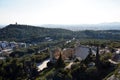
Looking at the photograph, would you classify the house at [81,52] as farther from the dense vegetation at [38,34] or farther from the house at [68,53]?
the dense vegetation at [38,34]

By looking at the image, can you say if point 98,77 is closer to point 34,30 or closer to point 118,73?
point 118,73

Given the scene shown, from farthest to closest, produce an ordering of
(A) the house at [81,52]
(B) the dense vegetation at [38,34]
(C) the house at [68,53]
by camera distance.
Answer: (B) the dense vegetation at [38,34], (C) the house at [68,53], (A) the house at [81,52]

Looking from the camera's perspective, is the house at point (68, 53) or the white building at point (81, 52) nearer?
the white building at point (81, 52)

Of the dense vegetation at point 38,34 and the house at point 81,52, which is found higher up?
the house at point 81,52

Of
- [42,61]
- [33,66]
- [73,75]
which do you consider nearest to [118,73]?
[73,75]

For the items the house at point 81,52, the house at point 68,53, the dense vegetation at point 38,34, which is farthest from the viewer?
the dense vegetation at point 38,34

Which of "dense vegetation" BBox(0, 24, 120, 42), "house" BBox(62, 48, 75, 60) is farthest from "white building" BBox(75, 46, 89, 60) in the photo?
"dense vegetation" BBox(0, 24, 120, 42)

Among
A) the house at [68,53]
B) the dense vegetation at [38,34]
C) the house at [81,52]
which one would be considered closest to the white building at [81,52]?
the house at [81,52]

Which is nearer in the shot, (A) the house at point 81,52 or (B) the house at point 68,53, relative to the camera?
(A) the house at point 81,52

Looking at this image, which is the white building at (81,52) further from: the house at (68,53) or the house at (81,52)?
the house at (68,53)

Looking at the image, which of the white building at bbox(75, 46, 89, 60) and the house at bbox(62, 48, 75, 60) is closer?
the white building at bbox(75, 46, 89, 60)

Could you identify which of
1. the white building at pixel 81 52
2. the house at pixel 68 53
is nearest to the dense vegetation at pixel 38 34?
the white building at pixel 81 52

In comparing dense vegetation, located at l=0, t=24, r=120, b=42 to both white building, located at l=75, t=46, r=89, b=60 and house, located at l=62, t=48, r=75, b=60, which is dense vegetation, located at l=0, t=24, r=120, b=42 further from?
house, located at l=62, t=48, r=75, b=60
